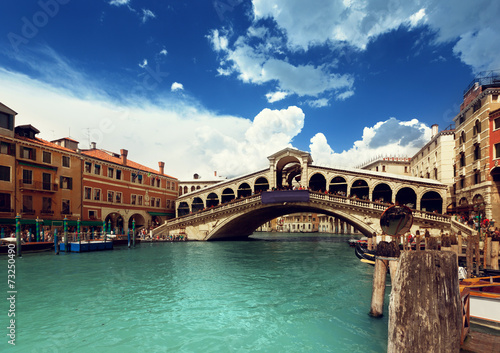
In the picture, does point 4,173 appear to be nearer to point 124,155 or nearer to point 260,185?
point 124,155

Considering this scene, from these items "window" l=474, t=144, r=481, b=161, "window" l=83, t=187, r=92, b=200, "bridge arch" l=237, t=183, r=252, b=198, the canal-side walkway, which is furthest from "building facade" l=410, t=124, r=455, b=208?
"window" l=83, t=187, r=92, b=200

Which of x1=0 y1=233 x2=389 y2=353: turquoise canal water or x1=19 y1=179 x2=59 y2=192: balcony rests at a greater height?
x1=19 y1=179 x2=59 y2=192: balcony

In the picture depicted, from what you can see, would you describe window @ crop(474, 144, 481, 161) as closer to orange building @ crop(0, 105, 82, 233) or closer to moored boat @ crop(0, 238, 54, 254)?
moored boat @ crop(0, 238, 54, 254)

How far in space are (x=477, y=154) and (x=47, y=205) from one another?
1431 inches

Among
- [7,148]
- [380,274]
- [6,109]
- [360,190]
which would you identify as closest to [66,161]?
[7,148]

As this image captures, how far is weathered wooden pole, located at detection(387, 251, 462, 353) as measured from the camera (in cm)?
317

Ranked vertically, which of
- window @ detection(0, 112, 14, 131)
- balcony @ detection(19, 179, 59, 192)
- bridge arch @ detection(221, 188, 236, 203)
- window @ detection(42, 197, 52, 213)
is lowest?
window @ detection(42, 197, 52, 213)

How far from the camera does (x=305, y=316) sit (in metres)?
8.02

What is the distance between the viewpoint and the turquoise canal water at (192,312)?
633cm

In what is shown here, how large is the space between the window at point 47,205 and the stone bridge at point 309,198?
11.4 meters

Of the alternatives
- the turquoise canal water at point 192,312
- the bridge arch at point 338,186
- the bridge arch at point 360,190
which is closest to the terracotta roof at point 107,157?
the turquoise canal water at point 192,312

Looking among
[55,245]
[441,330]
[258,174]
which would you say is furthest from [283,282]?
[258,174]

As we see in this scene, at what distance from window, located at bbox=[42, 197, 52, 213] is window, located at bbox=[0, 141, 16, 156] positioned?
448 centimetres

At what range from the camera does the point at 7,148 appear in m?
21.7
